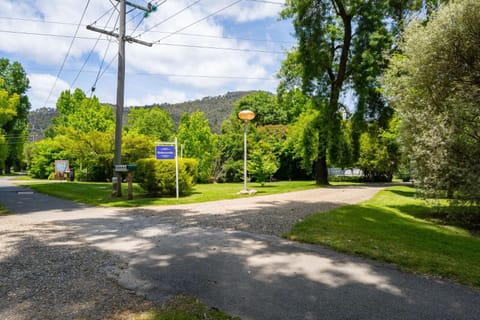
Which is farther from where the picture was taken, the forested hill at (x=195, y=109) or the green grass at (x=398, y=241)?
the forested hill at (x=195, y=109)

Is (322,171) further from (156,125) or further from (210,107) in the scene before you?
(210,107)

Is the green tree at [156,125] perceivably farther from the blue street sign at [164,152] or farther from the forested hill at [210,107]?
the blue street sign at [164,152]

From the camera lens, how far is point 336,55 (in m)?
18.5

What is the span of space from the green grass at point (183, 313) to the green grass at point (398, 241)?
2.75 m

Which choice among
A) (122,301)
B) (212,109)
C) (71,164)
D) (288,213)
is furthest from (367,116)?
(212,109)

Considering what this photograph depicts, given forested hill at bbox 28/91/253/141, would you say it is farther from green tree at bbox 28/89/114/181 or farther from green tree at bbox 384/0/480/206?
green tree at bbox 384/0/480/206

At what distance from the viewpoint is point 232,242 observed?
5016 mm

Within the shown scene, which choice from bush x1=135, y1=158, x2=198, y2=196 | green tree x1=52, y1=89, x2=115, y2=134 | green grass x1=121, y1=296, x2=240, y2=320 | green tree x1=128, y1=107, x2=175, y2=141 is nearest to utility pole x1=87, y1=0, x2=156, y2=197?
bush x1=135, y1=158, x2=198, y2=196

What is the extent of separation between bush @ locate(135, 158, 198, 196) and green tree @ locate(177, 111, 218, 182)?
12.5 meters

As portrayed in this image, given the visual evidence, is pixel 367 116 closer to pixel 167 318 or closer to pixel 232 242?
pixel 232 242

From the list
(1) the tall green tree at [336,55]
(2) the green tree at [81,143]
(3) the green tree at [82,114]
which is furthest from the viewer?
(3) the green tree at [82,114]

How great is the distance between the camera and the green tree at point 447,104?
7.54m

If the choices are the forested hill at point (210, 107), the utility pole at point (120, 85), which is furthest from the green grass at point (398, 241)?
the forested hill at point (210, 107)

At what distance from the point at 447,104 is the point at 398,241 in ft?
16.7
